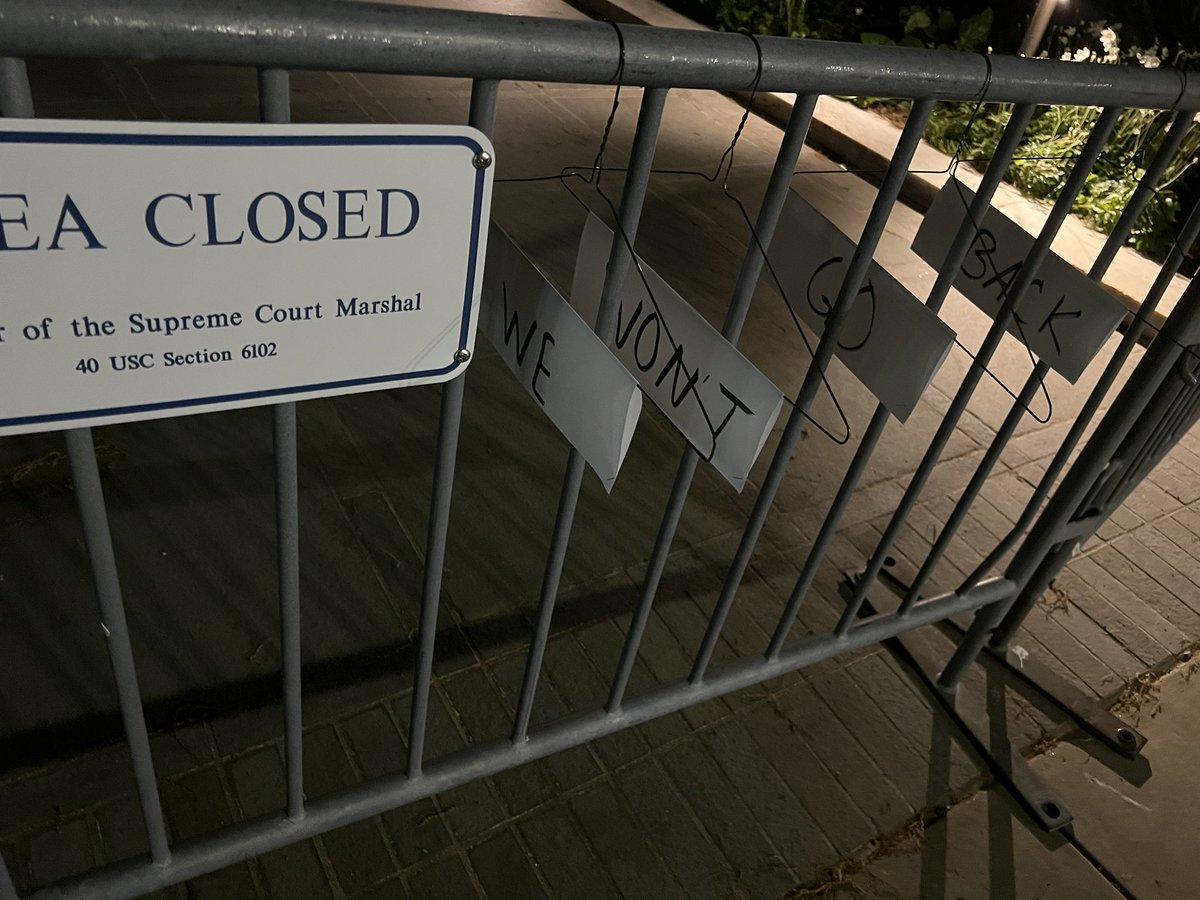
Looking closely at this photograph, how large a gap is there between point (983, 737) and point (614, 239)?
6.68 feet

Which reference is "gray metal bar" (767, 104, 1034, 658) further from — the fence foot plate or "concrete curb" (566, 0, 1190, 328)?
"concrete curb" (566, 0, 1190, 328)

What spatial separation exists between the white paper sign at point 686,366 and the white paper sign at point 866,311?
29cm

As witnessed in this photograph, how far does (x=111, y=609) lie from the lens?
1117 millimetres

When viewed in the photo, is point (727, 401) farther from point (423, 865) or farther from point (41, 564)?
point (41, 564)

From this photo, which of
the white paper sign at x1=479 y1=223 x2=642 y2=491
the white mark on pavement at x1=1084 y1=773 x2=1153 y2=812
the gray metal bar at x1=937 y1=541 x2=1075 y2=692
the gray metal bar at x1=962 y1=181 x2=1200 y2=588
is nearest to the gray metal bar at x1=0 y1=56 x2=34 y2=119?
the white paper sign at x1=479 y1=223 x2=642 y2=491

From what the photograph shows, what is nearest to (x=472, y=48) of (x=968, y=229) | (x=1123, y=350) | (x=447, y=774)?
(x=968, y=229)

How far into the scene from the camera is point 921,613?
7.58 feet

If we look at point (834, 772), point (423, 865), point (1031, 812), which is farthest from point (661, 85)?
point (1031, 812)

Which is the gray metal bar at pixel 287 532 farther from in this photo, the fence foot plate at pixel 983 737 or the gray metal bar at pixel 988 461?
the fence foot plate at pixel 983 737

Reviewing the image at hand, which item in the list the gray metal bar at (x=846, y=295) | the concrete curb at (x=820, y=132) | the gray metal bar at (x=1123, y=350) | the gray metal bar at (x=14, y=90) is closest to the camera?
the gray metal bar at (x=14, y=90)

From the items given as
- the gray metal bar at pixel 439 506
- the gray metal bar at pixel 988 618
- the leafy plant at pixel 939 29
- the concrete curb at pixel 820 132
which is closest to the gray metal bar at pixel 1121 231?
the gray metal bar at pixel 988 618

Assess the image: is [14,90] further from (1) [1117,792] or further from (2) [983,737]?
(1) [1117,792]

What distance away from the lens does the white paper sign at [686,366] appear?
117 centimetres

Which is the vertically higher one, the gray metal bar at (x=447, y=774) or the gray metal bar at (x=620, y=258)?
the gray metal bar at (x=620, y=258)
